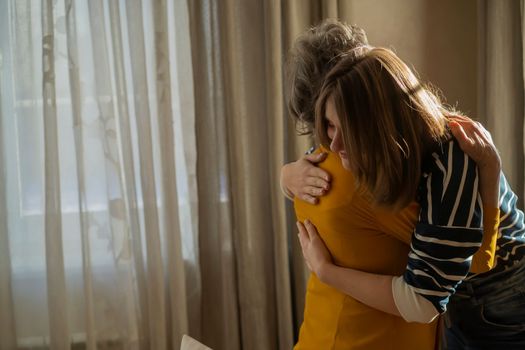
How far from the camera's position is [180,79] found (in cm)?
204

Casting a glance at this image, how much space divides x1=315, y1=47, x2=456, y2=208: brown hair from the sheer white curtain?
114 cm

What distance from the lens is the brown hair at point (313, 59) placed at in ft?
3.76

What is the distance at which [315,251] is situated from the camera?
1.12m

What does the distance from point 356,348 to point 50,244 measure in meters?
1.27

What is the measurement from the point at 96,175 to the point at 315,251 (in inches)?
45.3

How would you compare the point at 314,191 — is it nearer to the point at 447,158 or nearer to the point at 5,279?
the point at 447,158

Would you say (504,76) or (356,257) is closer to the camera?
(356,257)

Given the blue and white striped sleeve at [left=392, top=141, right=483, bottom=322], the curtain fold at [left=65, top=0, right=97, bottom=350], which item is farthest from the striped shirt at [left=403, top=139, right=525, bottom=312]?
the curtain fold at [left=65, top=0, right=97, bottom=350]

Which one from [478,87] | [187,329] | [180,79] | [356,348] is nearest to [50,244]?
[187,329]

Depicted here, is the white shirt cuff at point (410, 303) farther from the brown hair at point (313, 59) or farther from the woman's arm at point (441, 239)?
the brown hair at point (313, 59)

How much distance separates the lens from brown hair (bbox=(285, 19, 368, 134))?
1146mm

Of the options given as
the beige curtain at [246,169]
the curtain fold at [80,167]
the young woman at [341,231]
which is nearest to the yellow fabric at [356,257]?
the young woman at [341,231]

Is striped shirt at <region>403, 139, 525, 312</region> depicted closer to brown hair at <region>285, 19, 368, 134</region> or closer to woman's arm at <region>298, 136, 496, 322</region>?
woman's arm at <region>298, 136, 496, 322</region>

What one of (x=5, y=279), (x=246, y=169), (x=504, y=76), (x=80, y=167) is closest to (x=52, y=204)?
(x=80, y=167)
